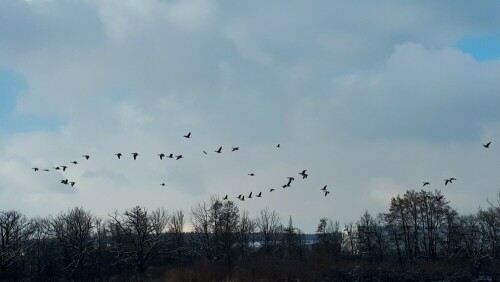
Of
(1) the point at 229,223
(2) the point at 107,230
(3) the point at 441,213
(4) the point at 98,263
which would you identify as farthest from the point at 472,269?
(2) the point at 107,230

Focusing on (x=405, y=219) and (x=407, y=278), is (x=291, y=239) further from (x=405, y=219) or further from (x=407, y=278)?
(x=407, y=278)

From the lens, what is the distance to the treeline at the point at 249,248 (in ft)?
176

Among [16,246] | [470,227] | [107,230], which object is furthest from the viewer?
[107,230]

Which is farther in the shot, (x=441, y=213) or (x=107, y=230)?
(x=107, y=230)

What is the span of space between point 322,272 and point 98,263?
35.6 meters

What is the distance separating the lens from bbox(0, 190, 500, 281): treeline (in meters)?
53.8

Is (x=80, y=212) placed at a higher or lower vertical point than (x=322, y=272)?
higher

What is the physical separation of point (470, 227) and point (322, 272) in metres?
30.7

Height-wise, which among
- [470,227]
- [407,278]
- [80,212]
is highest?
[80,212]

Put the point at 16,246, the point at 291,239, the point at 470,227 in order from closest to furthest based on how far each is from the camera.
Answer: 1. the point at 16,246
2. the point at 470,227
3. the point at 291,239

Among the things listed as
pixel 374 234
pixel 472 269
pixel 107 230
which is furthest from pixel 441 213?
pixel 107 230

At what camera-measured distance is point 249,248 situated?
3189 inches

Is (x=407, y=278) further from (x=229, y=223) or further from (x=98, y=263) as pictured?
(x=98, y=263)

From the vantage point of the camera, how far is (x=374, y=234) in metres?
88.8
